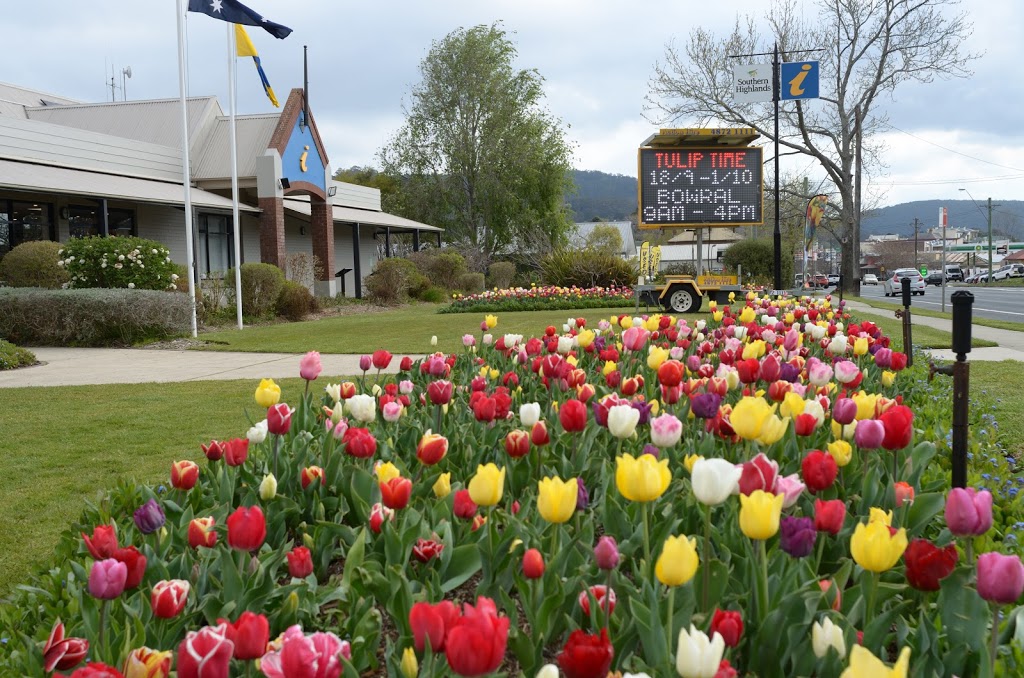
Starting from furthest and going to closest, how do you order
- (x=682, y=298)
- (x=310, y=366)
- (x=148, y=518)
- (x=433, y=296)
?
(x=433, y=296), (x=682, y=298), (x=310, y=366), (x=148, y=518)

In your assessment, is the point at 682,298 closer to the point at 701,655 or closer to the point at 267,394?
the point at 267,394

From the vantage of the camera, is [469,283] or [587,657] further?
[469,283]

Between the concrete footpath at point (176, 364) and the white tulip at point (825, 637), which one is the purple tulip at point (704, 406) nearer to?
the white tulip at point (825, 637)

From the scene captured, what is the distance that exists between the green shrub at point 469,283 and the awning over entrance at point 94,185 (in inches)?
432

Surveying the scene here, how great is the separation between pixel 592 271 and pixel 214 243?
12.4m

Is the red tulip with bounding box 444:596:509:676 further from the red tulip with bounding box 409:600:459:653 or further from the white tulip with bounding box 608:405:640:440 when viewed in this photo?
the white tulip with bounding box 608:405:640:440

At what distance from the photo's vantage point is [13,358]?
38.0 feet

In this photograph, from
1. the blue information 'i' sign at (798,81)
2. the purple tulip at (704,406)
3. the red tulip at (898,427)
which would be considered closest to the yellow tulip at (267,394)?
the purple tulip at (704,406)

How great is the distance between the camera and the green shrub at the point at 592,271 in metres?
29.3

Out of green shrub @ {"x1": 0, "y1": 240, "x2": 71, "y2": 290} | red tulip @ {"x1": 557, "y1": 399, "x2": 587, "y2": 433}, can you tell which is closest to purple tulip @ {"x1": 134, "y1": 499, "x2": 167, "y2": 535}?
red tulip @ {"x1": 557, "y1": 399, "x2": 587, "y2": 433}

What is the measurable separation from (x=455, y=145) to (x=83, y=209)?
2852cm

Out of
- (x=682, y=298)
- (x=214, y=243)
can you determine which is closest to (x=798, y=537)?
(x=682, y=298)

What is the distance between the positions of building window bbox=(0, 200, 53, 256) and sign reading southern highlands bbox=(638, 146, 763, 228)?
14898 millimetres

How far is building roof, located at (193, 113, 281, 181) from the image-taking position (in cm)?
2714
